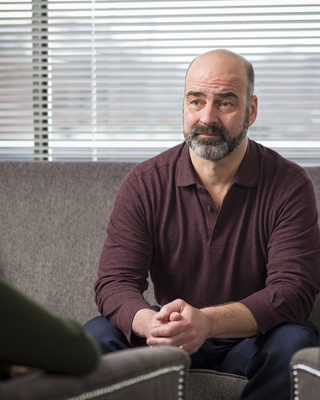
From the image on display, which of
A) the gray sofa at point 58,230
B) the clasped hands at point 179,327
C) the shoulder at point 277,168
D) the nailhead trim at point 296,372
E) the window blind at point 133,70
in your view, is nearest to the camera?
the nailhead trim at point 296,372

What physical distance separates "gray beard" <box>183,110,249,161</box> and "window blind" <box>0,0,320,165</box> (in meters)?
0.70

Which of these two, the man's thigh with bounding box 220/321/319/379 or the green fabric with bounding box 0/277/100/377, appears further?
the man's thigh with bounding box 220/321/319/379

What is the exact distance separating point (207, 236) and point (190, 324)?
14.1 inches

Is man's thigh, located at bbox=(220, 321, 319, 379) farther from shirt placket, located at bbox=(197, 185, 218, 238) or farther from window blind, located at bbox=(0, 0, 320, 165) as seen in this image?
window blind, located at bbox=(0, 0, 320, 165)

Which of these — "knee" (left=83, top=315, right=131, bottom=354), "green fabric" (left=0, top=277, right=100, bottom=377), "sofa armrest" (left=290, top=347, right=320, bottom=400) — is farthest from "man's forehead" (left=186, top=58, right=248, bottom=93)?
"green fabric" (left=0, top=277, right=100, bottom=377)

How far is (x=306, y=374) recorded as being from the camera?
865 mm

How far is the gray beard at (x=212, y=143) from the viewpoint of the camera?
1.56 m

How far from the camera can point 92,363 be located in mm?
727

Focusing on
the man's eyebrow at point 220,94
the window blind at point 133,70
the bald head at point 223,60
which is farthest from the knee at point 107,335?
the window blind at point 133,70

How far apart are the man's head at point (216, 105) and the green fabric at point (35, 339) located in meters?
0.97

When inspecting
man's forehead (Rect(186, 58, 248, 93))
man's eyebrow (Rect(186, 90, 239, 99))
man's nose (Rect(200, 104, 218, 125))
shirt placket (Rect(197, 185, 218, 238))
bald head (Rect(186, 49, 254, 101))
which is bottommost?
shirt placket (Rect(197, 185, 218, 238))

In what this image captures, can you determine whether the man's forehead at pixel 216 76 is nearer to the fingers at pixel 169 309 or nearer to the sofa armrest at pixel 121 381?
the fingers at pixel 169 309

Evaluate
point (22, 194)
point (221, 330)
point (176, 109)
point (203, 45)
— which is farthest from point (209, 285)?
point (203, 45)

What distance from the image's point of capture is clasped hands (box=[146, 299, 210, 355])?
4.07ft
